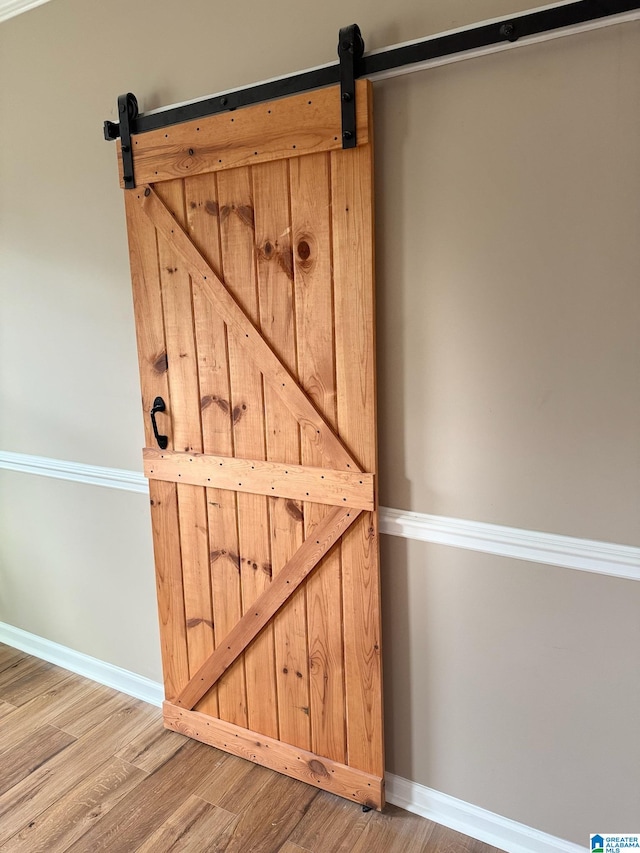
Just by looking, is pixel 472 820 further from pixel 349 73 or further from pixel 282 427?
pixel 349 73

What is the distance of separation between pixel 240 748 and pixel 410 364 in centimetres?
150

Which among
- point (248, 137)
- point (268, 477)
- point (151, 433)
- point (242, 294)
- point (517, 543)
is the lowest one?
point (517, 543)

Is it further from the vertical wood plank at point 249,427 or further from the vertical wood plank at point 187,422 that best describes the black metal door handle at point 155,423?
the vertical wood plank at point 249,427

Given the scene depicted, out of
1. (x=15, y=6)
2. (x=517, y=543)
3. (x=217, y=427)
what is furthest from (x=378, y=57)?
(x=15, y=6)

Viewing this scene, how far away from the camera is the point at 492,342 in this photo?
1.57 metres

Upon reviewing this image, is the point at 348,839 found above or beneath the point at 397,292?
beneath

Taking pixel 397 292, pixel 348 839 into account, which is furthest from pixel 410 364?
pixel 348 839

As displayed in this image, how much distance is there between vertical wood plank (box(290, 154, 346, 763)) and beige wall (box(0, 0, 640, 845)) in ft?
0.50

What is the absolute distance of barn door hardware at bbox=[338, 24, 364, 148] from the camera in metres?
1.55

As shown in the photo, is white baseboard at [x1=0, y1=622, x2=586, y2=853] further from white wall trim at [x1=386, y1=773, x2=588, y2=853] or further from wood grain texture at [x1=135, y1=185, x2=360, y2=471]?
wood grain texture at [x1=135, y1=185, x2=360, y2=471]

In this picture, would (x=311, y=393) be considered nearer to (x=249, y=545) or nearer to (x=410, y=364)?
(x=410, y=364)

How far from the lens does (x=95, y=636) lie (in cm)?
263

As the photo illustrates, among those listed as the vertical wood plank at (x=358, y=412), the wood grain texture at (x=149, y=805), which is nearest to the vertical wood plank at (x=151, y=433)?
the wood grain texture at (x=149, y=805)

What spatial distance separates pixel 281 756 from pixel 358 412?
1.23 meters
